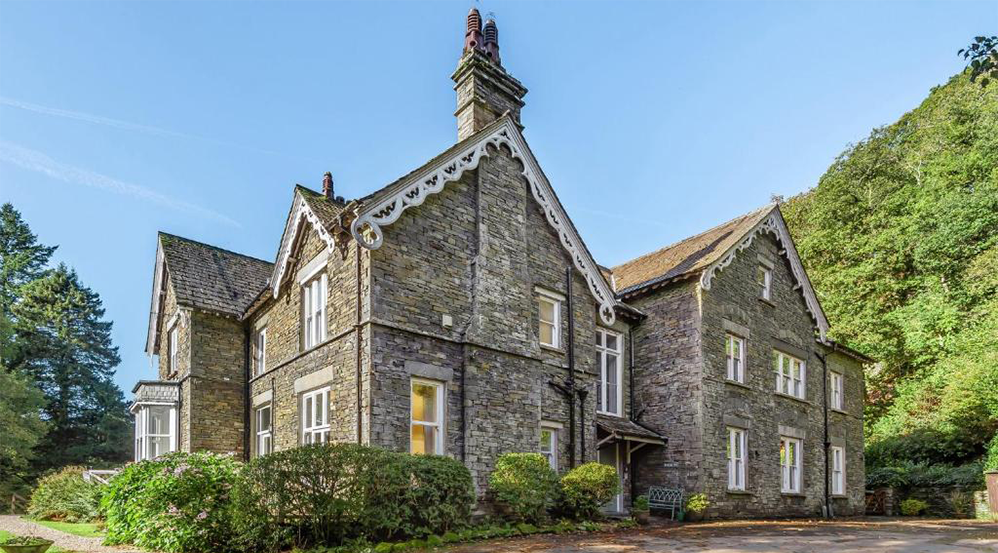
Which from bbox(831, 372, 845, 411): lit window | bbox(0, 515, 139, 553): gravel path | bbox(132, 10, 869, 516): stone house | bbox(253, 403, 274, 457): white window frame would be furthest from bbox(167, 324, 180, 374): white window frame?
bbox(831, 372, 845, 411): lit window

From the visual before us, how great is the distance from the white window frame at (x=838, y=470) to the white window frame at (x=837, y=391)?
167 centimetres

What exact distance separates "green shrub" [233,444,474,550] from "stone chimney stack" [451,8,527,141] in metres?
9.78

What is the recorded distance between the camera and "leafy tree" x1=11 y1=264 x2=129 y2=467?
3897cm

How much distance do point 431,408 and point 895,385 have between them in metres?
31.1

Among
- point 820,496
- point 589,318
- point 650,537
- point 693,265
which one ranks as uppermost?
point 693,265

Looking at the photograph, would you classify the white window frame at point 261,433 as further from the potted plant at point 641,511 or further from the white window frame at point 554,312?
the potted plant at point 641,511

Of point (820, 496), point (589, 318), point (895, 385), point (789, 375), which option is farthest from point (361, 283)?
point (895, 385)

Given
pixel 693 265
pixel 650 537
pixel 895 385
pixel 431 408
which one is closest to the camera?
pixel 650 537

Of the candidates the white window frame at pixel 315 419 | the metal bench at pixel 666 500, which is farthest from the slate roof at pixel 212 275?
the metal bench at pixel 666 500

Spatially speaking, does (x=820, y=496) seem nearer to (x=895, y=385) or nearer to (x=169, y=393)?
(x=895, y=385)

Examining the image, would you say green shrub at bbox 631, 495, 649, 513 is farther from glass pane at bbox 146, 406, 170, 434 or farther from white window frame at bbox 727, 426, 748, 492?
glass pane at bbox 146, 406, 170, 434

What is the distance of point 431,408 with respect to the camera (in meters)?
14.7

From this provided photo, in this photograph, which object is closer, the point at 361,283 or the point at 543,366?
the point at 361,283

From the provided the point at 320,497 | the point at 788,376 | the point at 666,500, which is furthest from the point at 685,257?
the point at 320,497
